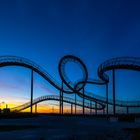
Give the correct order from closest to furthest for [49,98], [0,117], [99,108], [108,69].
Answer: [0,117], [108,69], [49,98], [99,108]

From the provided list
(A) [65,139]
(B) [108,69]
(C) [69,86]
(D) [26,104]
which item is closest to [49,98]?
(D) [26,104]

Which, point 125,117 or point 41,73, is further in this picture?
point 41,73

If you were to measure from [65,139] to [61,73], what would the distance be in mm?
38236

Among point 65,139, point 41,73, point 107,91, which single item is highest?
point 41,73

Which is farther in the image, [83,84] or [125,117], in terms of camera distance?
[83,84]

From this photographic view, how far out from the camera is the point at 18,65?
44469mm

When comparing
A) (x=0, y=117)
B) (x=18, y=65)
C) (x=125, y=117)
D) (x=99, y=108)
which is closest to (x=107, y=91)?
(x=125, y=117)

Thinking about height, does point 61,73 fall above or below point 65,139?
above

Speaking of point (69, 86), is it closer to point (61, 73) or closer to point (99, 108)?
point (61, 73)

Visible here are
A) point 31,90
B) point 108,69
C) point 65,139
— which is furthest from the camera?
point 31,90

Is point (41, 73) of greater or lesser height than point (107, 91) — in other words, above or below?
above

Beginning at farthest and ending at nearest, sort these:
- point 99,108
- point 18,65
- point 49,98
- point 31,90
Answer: point 99,108 < point 49,98 < point 31,90 < point 18,65

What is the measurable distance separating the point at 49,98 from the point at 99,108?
42.8 feet

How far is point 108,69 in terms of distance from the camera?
1603 inches
